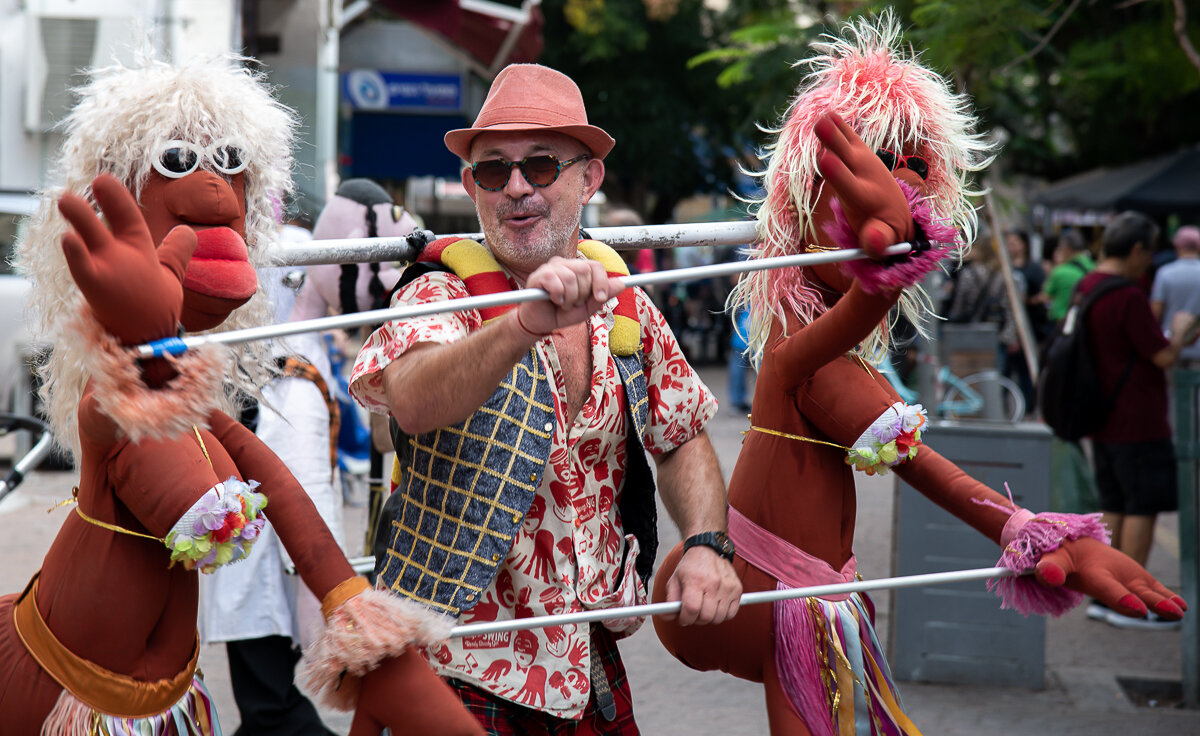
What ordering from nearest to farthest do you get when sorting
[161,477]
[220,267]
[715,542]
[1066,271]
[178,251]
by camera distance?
1. [178,251]
2. [161,477]
3. [220,267]
4. [715,542]
5. [1066,271]

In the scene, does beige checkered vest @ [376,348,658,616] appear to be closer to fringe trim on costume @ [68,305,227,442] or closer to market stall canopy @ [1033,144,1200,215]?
fringe trim on costume @ [68,305,227,442]

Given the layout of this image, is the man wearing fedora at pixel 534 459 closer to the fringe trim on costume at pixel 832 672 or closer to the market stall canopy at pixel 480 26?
the fringe trim on costume at pixel 832 672

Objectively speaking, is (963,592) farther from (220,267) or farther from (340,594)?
(220,267)

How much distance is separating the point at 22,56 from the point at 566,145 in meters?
8.87

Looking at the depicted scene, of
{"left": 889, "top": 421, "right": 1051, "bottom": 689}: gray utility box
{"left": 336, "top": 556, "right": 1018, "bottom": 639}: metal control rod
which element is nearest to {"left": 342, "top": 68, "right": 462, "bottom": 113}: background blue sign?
{"left": 889, "top": 421, "right": 1051, "bottom": 689}: gray utility box

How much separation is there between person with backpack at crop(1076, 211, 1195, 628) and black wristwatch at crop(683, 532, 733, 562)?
179 inches

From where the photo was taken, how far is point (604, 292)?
6.88ft

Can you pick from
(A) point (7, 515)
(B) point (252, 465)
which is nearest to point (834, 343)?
(B) point (252, 465)

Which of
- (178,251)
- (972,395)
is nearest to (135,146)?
(178,251)

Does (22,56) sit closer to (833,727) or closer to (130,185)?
(130,185)

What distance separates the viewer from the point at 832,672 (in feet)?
8.94

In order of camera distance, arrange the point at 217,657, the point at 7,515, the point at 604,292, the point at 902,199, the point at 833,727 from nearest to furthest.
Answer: the point at 604,292 < the point at 902,199 < the point at 833,727 < the point at 217,657 < the point at 7,515

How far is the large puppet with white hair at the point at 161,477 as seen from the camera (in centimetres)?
191

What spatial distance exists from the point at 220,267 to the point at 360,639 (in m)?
0.71
